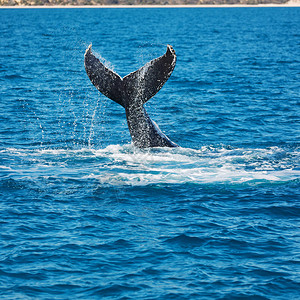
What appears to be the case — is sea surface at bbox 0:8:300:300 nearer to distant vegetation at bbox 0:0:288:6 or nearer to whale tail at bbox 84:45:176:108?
whale tail at bbox 84:45:176:108

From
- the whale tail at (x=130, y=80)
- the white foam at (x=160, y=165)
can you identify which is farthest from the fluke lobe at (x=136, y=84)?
the white foam at (x=160, y=165)

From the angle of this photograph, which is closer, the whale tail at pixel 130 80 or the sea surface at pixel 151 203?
the sea surface at pixel 151 203

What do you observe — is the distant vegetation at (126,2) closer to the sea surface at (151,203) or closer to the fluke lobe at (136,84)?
the sea surface at (151,203)

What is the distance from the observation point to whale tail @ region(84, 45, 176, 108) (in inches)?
486

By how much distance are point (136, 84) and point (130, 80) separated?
0.15m

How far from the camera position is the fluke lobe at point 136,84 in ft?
40.3

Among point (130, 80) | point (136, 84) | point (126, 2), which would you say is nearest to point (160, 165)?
point (136, 84)

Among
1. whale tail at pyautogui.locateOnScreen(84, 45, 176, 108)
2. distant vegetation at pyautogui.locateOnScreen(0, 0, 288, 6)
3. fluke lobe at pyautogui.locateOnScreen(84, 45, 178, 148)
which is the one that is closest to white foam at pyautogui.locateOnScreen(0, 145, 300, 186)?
fluke lobe at pyautogui.locateOnScreen(84, 45, 178, 148)

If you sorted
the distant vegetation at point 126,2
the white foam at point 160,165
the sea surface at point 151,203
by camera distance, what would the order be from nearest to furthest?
the sea surface at point 151,203 < the white foam at point 160,165 < the distant vegetation at point 126,2

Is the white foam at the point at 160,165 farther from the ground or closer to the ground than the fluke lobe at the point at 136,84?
closer to the ground

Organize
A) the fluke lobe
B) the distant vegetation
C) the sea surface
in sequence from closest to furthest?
1. the sea surface
2. the fluke lobe
3. the distant vegetation

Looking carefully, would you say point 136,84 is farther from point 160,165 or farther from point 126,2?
point 126,2

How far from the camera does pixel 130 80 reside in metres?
12.9

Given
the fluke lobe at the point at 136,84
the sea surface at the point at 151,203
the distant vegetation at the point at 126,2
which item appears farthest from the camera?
the distant vegetation at the point at 126,2
